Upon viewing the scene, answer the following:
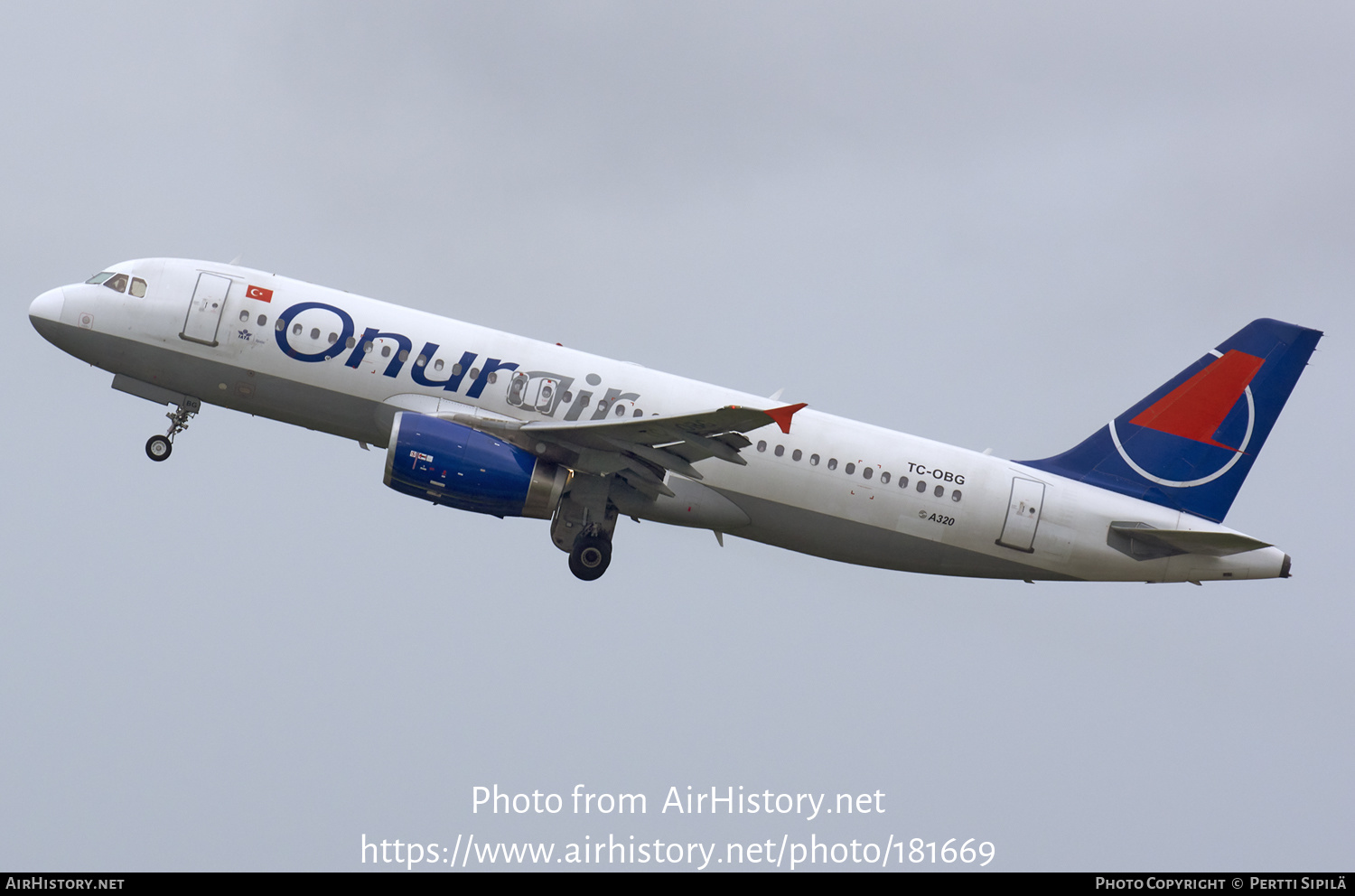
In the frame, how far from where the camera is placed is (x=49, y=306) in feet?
92.2

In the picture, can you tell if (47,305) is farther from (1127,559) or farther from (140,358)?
(1127,559)

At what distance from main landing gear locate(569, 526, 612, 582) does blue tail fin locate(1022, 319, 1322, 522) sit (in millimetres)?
10367

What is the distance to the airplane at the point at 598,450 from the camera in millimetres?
26812

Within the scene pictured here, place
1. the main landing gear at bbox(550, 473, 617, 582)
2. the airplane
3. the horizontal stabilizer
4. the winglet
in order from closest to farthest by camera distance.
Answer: the winglet < the airplane < the main landing gear at bbox(550, 473, 617, 582) < the horizontal stabilizer

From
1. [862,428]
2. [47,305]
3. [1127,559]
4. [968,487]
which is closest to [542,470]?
[862,428]

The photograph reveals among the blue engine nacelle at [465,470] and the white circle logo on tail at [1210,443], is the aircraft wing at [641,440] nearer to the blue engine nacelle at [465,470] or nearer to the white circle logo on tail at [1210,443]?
the blue engine nacelle at [465,470]

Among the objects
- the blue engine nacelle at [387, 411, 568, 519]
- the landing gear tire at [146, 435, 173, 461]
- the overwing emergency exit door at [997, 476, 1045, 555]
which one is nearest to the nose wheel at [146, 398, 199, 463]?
the landing gear tire at [146, 435, 173, 461]

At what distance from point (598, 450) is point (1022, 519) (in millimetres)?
9973

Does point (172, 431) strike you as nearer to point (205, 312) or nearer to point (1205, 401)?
point (205, 312)

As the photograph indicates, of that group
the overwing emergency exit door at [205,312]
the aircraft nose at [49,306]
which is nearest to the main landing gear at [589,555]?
the overwing emergency exit door at [205,312]

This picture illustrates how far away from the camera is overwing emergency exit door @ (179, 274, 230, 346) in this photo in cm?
2750

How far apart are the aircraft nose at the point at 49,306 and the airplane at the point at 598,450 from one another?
0.05 m

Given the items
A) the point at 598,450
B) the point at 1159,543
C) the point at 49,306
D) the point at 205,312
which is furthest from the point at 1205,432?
the point at 49,306

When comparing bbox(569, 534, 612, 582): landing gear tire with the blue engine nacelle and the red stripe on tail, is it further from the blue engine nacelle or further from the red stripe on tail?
the red stripe on tail
